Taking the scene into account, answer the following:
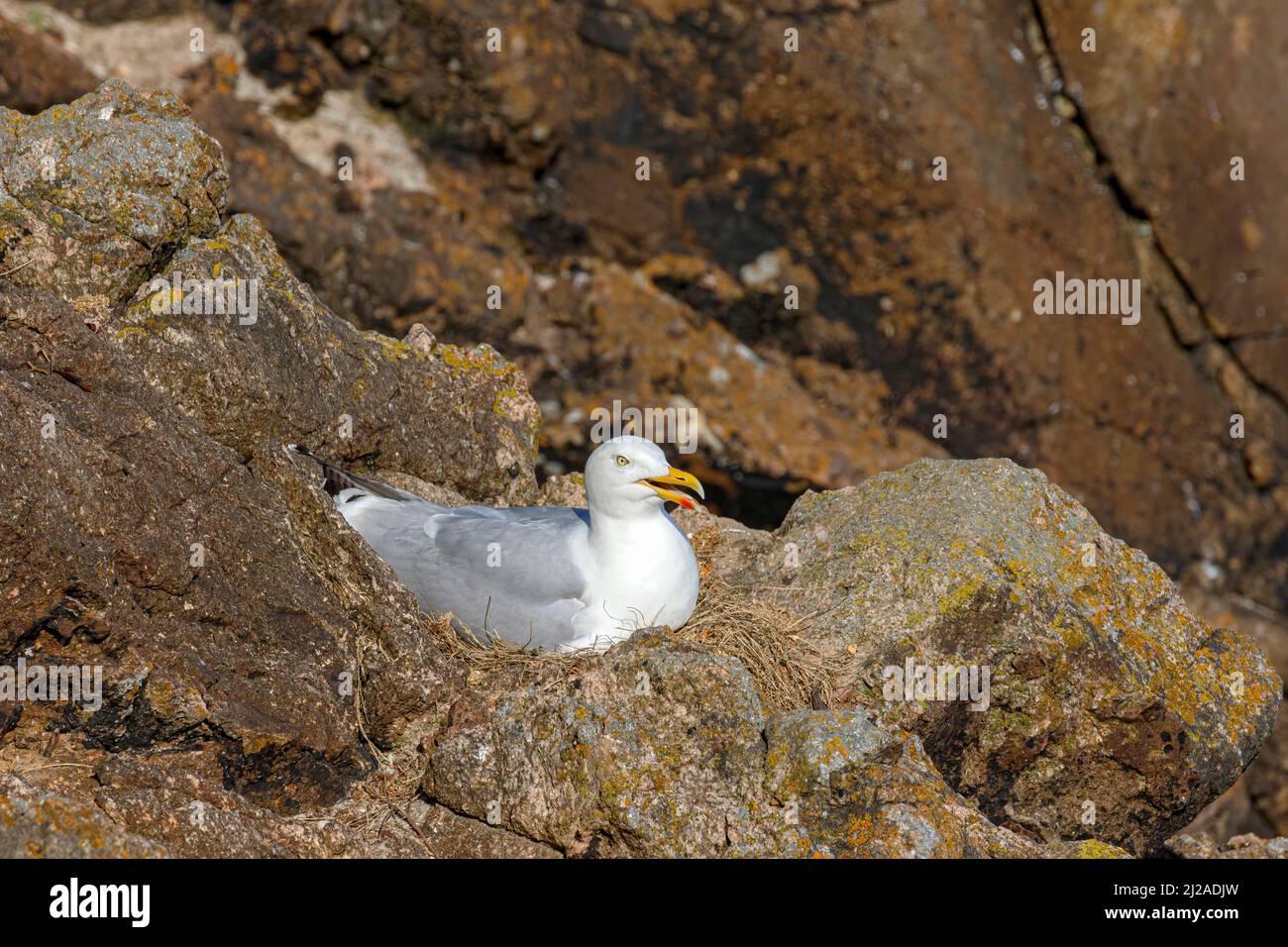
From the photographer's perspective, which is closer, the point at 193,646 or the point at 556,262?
the point at 193,646

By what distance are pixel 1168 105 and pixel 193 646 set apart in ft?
46.3

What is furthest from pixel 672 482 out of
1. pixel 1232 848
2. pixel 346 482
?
pixel 1232 848

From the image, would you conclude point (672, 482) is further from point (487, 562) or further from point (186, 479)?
point (186, 479)

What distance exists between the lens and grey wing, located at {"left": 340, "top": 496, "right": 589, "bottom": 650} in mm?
6719

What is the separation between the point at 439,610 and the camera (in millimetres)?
6828

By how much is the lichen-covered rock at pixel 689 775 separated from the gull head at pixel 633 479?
3.67 ft

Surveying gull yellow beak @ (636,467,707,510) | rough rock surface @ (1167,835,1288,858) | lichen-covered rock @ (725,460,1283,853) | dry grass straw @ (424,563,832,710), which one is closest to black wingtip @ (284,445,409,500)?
dry grass straw @ (424,563,832,710)

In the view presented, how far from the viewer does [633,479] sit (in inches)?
265

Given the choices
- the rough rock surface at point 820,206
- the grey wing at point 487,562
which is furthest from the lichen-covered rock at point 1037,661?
the rough rock surface at point 820,206

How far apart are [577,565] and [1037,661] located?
7.56 ft

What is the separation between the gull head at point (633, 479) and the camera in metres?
6.73

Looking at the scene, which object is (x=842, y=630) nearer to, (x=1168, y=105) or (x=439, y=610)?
(x=439, y=610)

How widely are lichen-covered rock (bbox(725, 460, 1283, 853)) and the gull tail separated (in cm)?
208

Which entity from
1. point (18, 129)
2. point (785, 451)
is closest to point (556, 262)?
point (785, 451)
